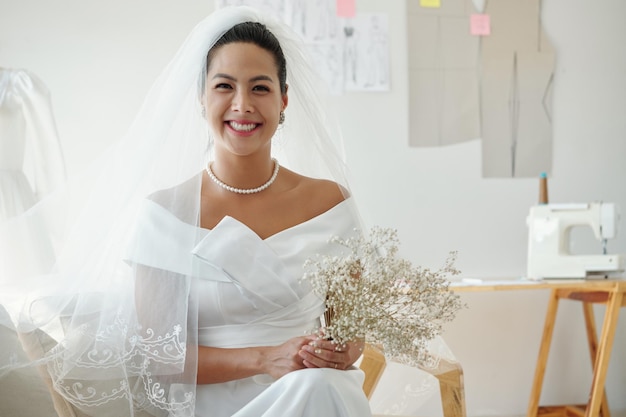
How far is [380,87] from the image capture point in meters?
3.61

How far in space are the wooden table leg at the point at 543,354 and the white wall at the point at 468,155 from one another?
157 mm

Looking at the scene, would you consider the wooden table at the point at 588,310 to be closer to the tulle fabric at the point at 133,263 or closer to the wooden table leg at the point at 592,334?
the wooden table leg at the point at 592,334

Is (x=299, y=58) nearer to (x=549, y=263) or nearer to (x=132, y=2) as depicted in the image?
(x=132, y=2)

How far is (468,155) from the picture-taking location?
3732 mm

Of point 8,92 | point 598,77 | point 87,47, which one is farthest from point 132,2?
point 598,77

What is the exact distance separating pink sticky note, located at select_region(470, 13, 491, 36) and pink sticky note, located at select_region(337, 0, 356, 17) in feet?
1.96

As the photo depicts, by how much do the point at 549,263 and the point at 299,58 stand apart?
176 cm

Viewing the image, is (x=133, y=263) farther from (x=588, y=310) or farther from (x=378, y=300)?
(x=588, y=310)

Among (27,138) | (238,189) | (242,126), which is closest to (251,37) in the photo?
(242,126)

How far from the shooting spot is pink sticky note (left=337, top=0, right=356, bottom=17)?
139 inches

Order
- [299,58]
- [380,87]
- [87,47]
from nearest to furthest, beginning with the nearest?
[299,58], [87,47], [380,87]

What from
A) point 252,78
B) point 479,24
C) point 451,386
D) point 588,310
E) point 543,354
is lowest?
point 543,354

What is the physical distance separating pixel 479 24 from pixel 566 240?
1.12 m

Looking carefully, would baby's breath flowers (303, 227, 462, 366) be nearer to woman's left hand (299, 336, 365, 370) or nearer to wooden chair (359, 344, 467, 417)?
woman's left hand (299, 336, 365, 370)
